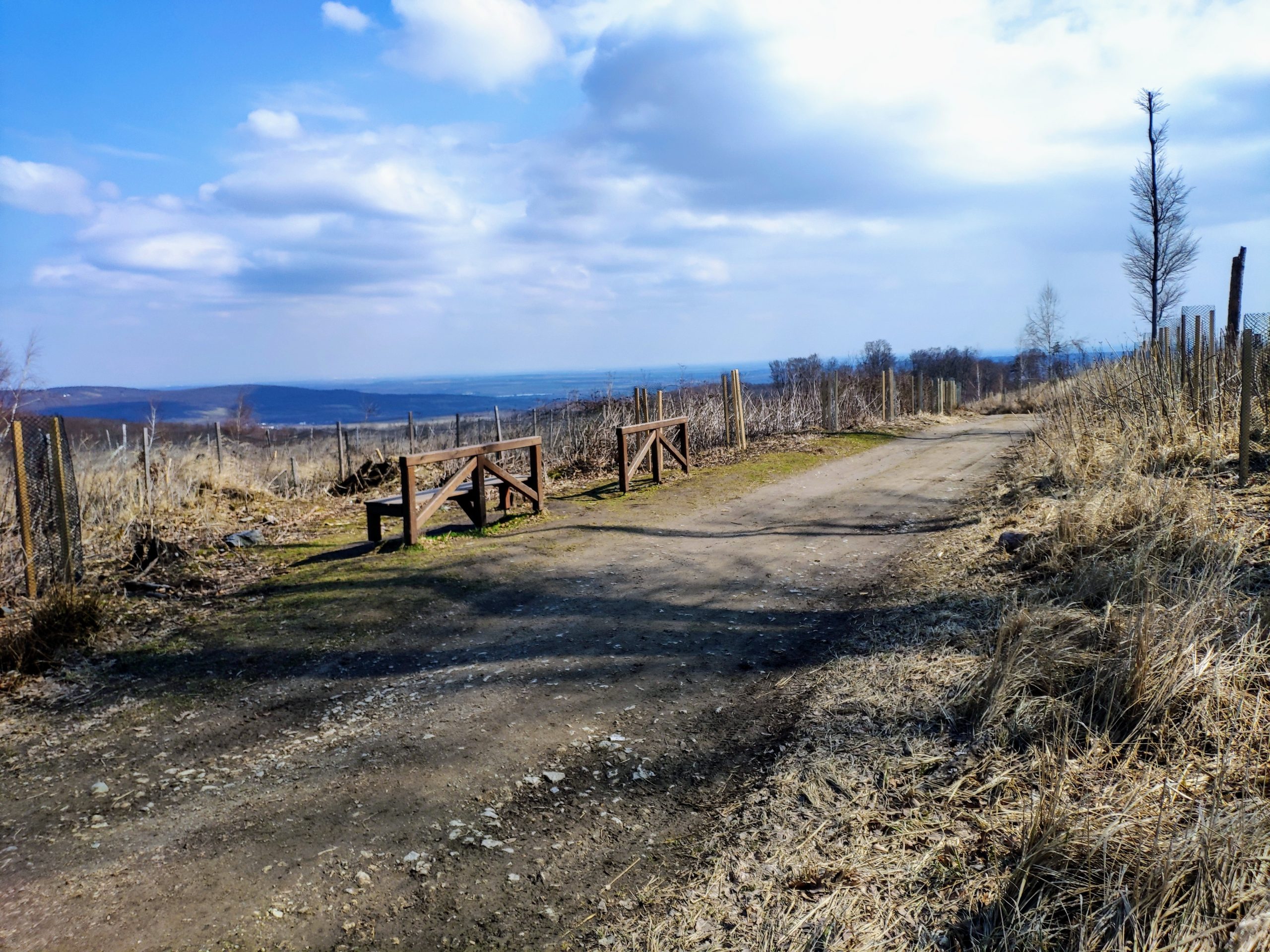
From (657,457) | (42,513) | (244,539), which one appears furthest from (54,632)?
(657,457)

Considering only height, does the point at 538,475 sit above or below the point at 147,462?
below

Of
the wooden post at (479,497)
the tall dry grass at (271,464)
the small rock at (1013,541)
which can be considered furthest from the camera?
the wooden post at (479,497)

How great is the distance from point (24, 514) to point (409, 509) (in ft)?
10.4

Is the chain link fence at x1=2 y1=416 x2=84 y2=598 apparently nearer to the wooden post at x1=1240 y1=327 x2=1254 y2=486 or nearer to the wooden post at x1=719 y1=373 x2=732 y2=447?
the wooden post at x1=1240 y1=327 x2=1254 y2=486

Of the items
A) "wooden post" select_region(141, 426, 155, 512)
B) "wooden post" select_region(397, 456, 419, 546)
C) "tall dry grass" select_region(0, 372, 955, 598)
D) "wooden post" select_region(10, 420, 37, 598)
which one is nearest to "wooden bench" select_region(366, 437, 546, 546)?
"wooden post" select_region(397, 456, 419, 546)

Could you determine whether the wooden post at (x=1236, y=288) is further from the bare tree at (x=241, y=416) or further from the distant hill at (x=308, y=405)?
the distant hill at (x=308, y=405)

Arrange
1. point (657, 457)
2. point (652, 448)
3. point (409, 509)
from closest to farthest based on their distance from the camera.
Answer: point (409, 509) < point (657, 457) < point (652, 448)

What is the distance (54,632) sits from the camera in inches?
201

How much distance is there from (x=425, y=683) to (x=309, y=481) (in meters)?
11.5

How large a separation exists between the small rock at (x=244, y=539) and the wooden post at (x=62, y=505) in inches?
73.6

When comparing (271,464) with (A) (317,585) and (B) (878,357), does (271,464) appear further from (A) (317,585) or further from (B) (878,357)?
(B) (878,357)

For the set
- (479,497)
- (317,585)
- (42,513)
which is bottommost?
(317,585)

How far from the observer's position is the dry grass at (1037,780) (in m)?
2.22

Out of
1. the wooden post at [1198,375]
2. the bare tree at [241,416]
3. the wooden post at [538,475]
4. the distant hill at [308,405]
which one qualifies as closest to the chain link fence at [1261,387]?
the wooden post at [1198,375]
